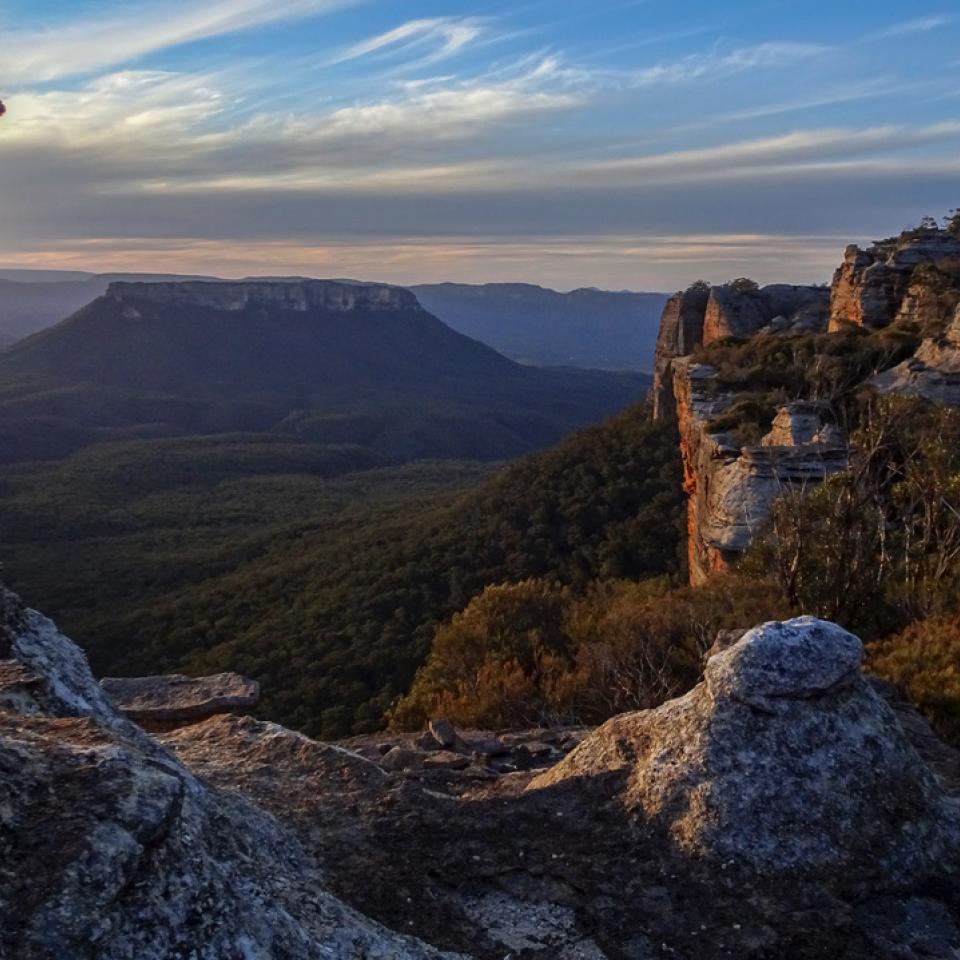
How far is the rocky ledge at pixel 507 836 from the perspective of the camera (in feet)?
11.0

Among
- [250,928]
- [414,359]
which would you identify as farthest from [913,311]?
[414,359]

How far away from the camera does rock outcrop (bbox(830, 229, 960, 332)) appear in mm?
36406

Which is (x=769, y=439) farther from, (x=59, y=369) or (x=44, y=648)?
(x=59, y=369)

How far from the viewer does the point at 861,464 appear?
49.5 feet

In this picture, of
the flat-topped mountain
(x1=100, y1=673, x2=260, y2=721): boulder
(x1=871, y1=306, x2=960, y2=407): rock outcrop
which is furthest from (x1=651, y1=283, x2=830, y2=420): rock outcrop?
the flat-topped mountain

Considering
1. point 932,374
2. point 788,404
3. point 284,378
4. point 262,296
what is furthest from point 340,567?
point 262,296

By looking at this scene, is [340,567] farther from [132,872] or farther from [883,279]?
[132,872]

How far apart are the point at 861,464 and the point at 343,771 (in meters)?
11.7

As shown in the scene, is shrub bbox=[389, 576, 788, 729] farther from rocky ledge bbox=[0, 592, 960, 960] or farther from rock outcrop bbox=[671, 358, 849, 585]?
rocky ledge bbox=[0, 592, 960, 960]

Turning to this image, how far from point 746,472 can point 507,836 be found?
13.9m

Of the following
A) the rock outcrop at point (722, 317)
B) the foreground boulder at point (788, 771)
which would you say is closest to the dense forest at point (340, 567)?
the rock outcrop at point (722, 317)

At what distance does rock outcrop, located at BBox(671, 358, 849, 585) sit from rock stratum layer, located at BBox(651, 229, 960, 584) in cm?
3

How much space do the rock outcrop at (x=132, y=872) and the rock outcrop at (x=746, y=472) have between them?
13.6m

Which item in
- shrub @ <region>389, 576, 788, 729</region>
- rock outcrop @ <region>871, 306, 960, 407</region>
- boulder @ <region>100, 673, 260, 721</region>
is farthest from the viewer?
rock outcrop @ <region>871, 306, 960, 407</region>
